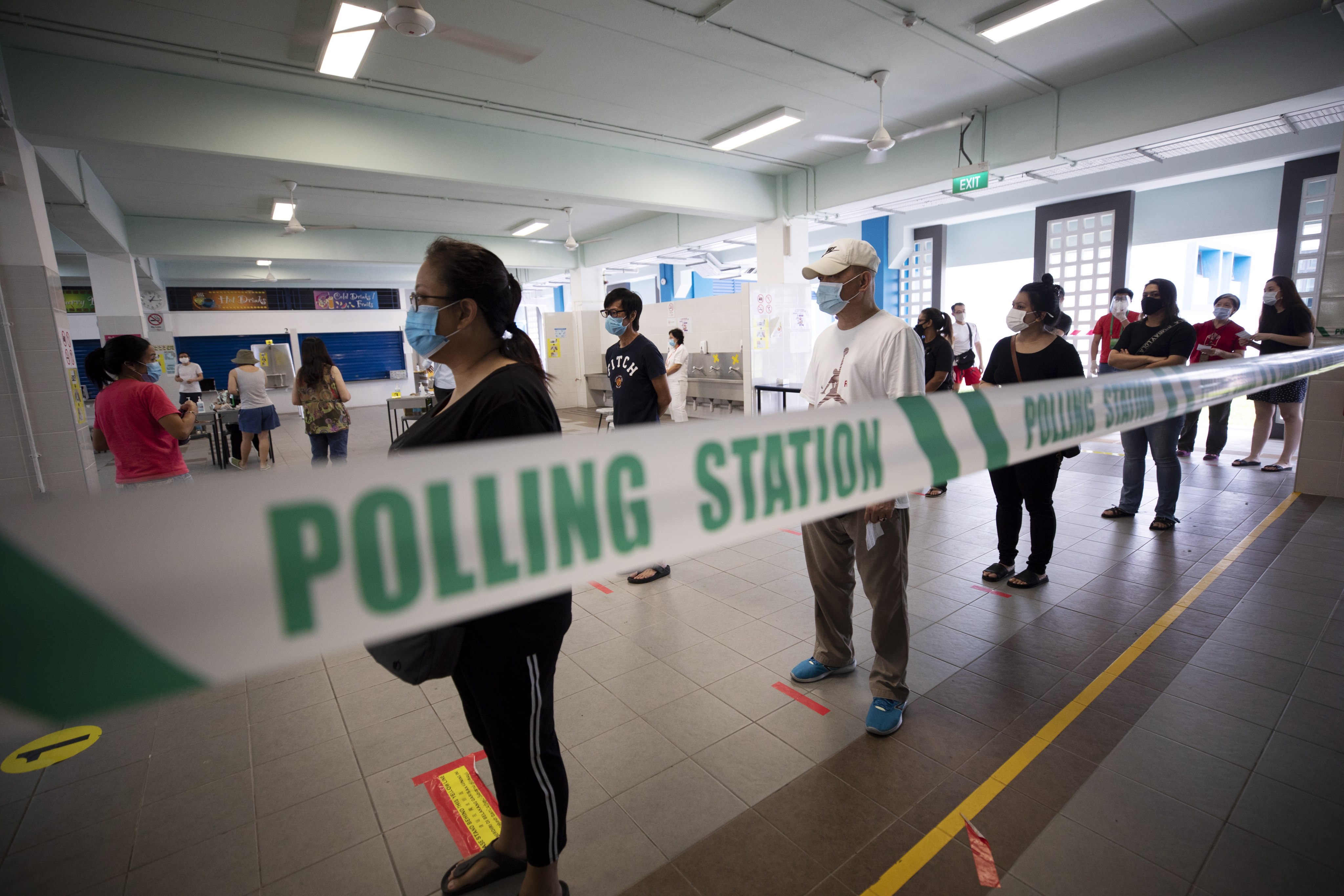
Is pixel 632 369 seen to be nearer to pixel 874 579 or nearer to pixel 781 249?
pixel 874 579

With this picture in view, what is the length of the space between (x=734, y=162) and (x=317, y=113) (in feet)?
16.9

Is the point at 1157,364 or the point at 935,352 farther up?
the point at 935,352

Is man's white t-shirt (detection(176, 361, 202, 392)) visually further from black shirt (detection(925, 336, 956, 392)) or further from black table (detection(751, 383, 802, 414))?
black shirt (detection(925, 336, 956, 392))

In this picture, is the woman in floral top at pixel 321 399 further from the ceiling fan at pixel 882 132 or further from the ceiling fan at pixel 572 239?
the ceiling fan at pixel 572 239

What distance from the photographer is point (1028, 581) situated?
3441 mm

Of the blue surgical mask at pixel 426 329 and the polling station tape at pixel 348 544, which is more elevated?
the blue surgical mask at pixel 426 329

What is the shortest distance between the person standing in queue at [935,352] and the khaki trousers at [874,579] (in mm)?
2294

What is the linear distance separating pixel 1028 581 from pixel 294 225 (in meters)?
8.99

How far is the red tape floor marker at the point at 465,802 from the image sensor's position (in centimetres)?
185

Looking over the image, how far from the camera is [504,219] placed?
36.9 feet

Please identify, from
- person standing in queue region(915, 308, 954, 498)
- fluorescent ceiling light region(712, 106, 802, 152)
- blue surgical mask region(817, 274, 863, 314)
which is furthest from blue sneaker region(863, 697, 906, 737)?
fluorescent ceiling light region(712, 106, 802, 152)

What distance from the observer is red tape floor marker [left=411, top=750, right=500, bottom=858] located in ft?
6.07

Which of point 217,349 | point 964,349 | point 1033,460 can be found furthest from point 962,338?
point 217,349

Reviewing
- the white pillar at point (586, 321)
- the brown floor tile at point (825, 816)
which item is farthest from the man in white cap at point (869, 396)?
the white pillar at point (586, 321)
